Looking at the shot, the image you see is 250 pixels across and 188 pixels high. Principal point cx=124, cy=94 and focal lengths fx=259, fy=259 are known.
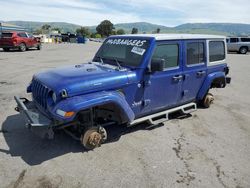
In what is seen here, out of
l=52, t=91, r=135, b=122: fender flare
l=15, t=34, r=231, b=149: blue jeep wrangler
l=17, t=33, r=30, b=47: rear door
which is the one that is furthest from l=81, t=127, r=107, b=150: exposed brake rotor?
l=17, t=33, r=30, b=47: rear door

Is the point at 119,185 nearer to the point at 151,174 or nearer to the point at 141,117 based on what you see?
the point at 151,174

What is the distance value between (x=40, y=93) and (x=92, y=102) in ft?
3.63

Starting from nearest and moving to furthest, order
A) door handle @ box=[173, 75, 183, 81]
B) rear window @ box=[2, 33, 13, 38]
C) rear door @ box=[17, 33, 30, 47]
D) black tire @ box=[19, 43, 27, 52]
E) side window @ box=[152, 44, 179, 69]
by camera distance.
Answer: side window @ box=[152, 44, 179, 69], door handle @ box=[173, 75, 183, 81], rear window @ box=[2, 33, 13, 38], rear door @ box=[17, 33, 30, 47], black tire @ box=[19, 43, 27, 52]

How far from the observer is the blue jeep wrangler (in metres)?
4.08

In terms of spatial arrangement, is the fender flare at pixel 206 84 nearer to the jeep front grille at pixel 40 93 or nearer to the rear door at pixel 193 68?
the rear door at pixel 193 68

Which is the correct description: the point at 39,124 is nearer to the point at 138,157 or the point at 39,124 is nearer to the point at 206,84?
the point at 138,157

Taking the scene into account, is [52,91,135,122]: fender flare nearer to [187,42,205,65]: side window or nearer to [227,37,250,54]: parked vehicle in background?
[187,42,205,65]: side window

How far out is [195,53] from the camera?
5.96 m

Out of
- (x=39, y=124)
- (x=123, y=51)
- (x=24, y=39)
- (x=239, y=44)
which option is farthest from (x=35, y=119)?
(x=239, y=44)

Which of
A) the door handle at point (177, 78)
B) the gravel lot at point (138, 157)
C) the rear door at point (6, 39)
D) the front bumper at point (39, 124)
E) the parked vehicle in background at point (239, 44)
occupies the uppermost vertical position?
the rear door at point (6, 39)

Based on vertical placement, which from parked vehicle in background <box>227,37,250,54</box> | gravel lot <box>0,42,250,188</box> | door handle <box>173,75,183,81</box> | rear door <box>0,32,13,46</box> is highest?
rear door <box>0,32,13,46</box>

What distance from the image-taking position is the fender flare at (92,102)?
12.6ft

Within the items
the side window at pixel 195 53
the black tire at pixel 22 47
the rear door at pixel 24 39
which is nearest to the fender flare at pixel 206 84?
the side window at pixel 195 53

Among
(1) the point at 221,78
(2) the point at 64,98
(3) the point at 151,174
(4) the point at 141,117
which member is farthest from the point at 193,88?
(2) the point at 64,98
